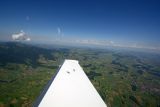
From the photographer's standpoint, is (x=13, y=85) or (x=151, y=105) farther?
(x=13, y=85)

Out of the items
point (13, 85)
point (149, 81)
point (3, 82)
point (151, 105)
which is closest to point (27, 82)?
point (13, 85)

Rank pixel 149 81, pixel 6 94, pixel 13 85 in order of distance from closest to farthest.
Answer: pixel 6 94 < pixel 13 85 < pixel 149 81

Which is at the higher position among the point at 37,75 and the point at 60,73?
the point at 60,73

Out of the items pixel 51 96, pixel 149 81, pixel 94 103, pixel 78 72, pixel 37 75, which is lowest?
pixel 149 81

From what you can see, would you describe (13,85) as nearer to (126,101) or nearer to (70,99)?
(126,101)

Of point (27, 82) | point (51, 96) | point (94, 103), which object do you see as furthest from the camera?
point (27, 82)

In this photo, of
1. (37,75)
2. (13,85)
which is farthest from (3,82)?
(37,75)
